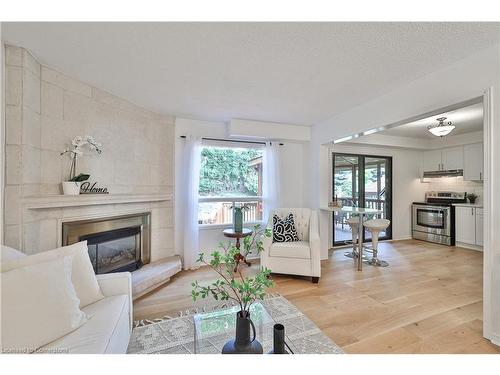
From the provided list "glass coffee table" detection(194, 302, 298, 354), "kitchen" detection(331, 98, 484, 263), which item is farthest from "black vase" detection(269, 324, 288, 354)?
"kitchen" detection(331, 98, 484, 263)

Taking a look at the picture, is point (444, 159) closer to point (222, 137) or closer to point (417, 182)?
point (417, 182)

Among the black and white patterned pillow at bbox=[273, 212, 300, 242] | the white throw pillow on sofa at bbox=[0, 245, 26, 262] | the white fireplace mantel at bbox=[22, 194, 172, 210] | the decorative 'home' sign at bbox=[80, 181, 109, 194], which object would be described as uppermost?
the decorative 'home' sign at bbox=[80, 181, 109, 194]

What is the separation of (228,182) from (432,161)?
198 inches

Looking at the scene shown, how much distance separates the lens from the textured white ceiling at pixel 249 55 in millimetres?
1535

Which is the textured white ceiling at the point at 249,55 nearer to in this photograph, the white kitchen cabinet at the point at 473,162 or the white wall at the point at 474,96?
the white wall at the point at 474,96

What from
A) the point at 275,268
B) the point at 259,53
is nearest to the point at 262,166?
the point at 275,268

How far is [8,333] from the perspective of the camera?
1096 millimetres

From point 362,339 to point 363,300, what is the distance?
722mm

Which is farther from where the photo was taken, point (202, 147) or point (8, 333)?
point (202, 147)

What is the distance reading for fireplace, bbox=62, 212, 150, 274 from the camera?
7.57 feet

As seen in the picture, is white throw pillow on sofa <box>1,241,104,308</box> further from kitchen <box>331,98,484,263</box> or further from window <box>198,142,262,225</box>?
kitchen <box>331,98,484,263</box>

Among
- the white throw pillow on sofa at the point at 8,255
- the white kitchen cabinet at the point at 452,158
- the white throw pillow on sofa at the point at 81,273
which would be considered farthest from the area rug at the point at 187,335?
the white kitchen cabinet at the point at 452,158

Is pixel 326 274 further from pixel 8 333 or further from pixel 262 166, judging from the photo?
pixel 8 333

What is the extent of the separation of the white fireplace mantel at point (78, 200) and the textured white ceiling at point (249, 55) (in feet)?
3.91
